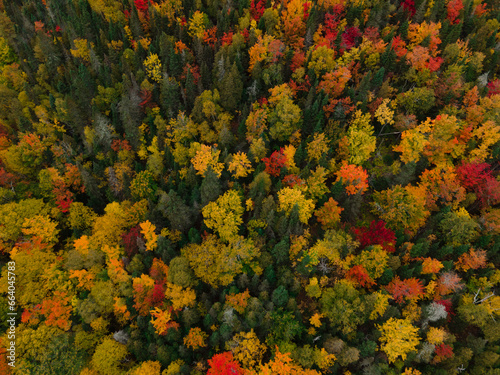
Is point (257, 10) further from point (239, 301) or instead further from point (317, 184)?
point (239, 301)

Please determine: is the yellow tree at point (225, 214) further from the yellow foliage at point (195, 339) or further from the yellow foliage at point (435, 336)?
the yellow foliage at point (435, 336)

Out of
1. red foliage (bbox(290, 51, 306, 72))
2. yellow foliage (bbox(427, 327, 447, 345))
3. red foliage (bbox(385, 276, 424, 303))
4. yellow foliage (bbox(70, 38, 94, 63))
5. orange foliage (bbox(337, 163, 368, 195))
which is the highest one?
red foliage (bbox(290, 51, 306, 72))

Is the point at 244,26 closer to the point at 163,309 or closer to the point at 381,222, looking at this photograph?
the point at 381,222

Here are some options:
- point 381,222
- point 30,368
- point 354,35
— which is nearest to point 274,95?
point 354,35

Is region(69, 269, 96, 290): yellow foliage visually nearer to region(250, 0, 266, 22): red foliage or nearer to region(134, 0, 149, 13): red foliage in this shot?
region(134, 0, 149, 13): red foliage

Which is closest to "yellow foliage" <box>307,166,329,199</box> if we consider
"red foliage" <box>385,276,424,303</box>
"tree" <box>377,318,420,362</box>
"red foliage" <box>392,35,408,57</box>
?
"red foliage" <box>385,276,424,303</box>
